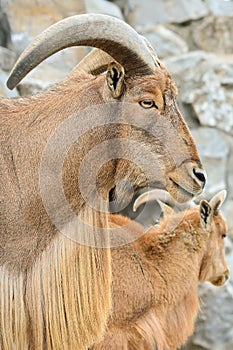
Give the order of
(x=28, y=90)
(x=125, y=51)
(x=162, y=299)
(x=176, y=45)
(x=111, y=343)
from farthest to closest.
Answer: (x=176, y=45), (x=28, y=90), (x=162, y=299), (x=111, y=343), (x=125, y=51)

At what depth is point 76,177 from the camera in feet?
12.7

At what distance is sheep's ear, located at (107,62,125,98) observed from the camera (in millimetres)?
3793

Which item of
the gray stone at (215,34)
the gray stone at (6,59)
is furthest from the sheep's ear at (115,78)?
the gray stone at (215,34)

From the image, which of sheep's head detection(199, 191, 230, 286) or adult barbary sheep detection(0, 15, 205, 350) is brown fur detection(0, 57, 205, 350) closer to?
adult barbary sheep detection(0, 15, 205, 350)

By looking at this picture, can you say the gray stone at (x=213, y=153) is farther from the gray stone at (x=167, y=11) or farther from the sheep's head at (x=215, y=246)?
the gray stone at (x=167, y=11)

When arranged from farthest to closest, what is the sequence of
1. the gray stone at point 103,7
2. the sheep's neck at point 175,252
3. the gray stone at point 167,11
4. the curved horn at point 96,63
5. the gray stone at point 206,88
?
the gray stone at point 167,11 → the gray stone at point 206,88 → the gray stone at point 103,7 → the sheep's neck at point 175,252 → the curved horn at point 96,63

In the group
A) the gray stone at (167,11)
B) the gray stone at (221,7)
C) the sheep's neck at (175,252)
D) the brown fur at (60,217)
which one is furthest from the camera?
the gray stone at (221,7)

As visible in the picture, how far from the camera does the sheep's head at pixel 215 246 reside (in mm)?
6633

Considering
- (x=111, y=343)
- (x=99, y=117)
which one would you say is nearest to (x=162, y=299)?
(x=111, y=343)

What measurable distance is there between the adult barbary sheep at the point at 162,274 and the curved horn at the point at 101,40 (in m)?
2.18

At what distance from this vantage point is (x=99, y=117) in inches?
152

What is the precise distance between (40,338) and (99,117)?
1223 mm

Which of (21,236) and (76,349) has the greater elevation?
(21,236)

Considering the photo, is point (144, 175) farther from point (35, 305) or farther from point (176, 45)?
point (176, 45)
